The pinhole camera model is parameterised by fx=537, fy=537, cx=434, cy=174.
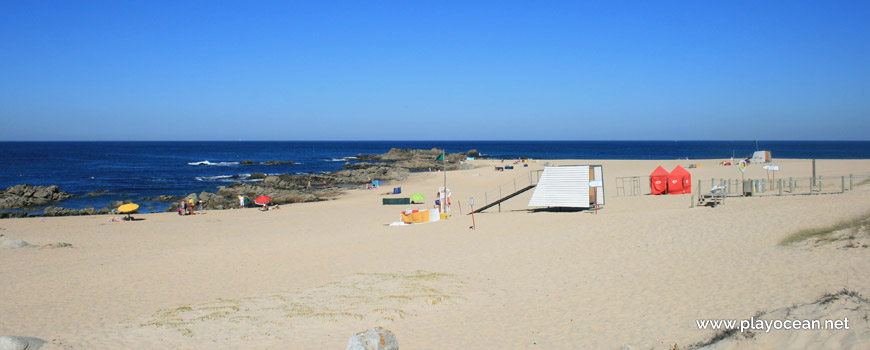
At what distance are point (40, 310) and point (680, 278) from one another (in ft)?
44.3

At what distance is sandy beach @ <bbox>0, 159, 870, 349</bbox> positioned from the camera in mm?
8914

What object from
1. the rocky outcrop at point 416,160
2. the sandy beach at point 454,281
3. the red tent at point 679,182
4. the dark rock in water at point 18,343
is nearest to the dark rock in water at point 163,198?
the sandy beach at point 454,281

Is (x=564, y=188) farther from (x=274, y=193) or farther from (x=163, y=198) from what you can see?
(x=163, y=198)

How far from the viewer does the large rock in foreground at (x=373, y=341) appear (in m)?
6.64

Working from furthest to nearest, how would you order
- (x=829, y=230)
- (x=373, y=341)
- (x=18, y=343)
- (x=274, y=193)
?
(x=274, y=193)
(x=829, y=230)
(x=18, y=343)
(x=373, y=341)

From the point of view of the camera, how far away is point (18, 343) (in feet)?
24.4

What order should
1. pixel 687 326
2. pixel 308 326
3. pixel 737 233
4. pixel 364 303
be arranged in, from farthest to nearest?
1. pixel 737 233
2. pixel 364 303
3. pixel 308 326
4. pixel 687 326

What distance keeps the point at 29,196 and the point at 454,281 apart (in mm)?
40230

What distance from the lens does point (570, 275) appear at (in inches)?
497

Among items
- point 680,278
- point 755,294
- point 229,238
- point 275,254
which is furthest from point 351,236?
point 755,294

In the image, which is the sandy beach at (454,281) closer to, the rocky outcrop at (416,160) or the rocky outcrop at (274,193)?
the rocky outcrop at (274,193)

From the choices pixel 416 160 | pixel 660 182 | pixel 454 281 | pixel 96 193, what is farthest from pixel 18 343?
pixel 416 160

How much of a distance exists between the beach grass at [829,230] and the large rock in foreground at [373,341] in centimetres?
1165

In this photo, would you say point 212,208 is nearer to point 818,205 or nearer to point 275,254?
point 275,254
